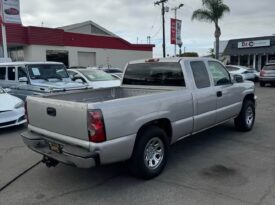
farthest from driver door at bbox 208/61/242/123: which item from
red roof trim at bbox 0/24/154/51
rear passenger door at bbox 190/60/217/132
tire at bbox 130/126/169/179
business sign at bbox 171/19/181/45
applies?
Result: business sign at bbox 171/19/181/45

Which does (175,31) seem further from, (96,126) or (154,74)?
(96,126)

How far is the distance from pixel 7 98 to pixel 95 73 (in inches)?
213

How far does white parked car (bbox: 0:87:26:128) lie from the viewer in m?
7.49

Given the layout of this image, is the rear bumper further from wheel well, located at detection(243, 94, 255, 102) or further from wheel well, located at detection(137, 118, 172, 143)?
wheel well, located at detection(243, 94, 255, 102)

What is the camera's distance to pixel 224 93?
612cm

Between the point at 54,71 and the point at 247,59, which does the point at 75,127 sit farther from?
the point at 247,59

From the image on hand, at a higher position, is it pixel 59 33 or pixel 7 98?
pixel 59 33

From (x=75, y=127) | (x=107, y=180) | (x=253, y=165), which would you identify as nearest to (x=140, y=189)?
(x=107, y=180)

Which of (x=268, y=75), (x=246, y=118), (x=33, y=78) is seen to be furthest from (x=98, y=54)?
(x=246, y=118)

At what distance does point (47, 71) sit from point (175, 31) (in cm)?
1942

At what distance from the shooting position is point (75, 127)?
3.89m

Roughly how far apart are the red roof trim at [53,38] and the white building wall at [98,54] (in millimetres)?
384

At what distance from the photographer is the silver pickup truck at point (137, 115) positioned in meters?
3.80

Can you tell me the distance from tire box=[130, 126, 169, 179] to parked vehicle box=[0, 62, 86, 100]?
18.0ft
